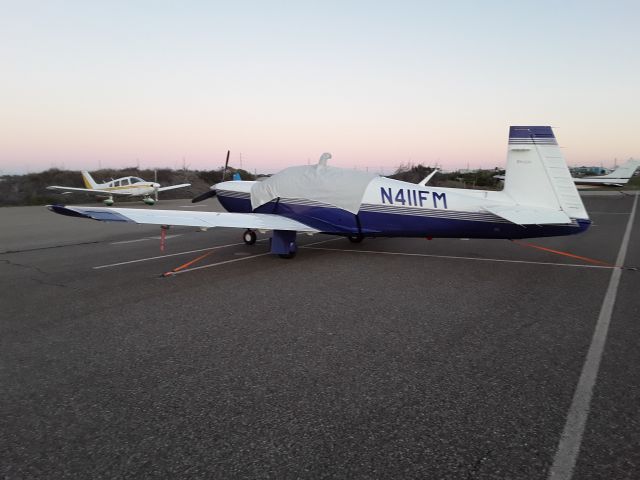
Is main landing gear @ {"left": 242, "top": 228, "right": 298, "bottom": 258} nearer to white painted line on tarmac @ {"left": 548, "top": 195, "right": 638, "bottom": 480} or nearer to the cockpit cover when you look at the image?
the cockpit cover

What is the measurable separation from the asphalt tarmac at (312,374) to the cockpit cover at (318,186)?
2.36 metres

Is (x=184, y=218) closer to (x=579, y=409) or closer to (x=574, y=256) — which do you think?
(x=579, y=409)

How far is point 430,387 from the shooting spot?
3326mm

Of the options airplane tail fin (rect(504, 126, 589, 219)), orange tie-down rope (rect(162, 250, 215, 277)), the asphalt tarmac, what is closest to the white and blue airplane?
airplane tail fin (rect(504, 126, 589, 219))

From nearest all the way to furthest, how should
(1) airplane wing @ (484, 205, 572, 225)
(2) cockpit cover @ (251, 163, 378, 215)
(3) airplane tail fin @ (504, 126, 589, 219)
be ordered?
(1) airplane wing @ (484, 205, 572, 225)
(3) airplane tail fin @ (504, 126, 589, 219)
(2) cockpit cover @ (251, 163, 378, 215)

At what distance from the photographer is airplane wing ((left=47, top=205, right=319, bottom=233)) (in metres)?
7.21

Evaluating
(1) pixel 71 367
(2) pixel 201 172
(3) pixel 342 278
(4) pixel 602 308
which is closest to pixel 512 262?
(4) pixel 602 308

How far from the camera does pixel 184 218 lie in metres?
8.54

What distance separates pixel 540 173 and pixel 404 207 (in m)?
2.67

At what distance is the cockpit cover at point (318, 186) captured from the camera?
30.2 feet

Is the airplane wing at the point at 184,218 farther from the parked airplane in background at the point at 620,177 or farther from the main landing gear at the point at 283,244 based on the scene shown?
the parked airplane in background at the point at 620,177

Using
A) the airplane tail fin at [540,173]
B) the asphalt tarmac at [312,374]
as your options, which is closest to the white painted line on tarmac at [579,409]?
the asphalt tarmac at [312,374]

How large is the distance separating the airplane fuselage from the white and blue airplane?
18 millimetres

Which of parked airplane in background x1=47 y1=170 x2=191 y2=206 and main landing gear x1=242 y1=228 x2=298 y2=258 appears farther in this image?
parked airplane in background x1=47 y1=170 x2=191 y2=206
